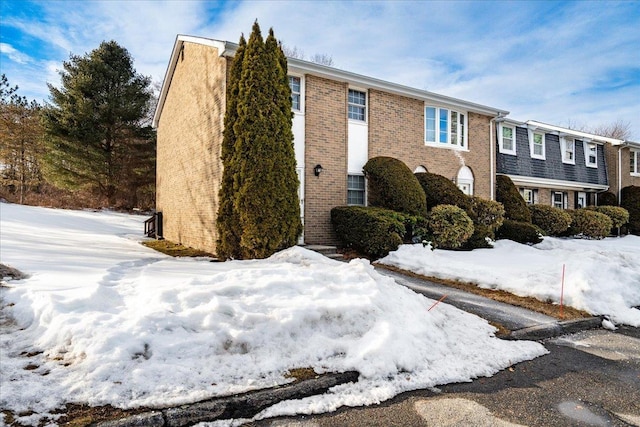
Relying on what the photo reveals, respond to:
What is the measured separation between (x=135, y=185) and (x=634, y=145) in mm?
33115

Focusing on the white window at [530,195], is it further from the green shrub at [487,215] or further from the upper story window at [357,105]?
the upper story window at [357,105]

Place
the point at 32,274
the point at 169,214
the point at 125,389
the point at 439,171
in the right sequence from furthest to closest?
the point at 169,214 < the point at 439,171 < the point at 32,274 < the point at 125,389

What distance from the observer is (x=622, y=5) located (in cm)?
904

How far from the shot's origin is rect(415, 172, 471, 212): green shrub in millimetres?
12680

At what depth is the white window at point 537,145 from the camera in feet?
64.2

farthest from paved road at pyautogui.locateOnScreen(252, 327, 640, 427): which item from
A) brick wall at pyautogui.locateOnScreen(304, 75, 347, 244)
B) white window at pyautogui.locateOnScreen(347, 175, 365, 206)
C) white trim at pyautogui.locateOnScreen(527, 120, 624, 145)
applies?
white trim at pyautogui.locateOnScreen(527, 120, 624, 145)

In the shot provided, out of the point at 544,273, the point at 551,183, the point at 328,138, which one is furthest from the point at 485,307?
the point at 551,183

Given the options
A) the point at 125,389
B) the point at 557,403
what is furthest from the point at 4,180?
the point at 557,403

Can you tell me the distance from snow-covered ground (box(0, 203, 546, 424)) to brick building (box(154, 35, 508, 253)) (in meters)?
5.96

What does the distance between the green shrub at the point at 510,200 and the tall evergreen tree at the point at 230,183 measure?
12326 mm

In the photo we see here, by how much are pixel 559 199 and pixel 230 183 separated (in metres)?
20.9

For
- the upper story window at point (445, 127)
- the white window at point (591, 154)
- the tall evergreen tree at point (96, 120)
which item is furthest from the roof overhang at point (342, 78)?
the white window at point (591, 154)

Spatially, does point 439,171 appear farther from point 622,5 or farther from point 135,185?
point 135,185

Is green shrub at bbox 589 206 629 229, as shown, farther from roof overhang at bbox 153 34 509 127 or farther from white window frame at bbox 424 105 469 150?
white window frame at bbox 424 105 469 150
